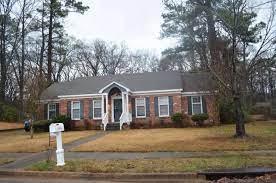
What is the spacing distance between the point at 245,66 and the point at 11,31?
31343 mm

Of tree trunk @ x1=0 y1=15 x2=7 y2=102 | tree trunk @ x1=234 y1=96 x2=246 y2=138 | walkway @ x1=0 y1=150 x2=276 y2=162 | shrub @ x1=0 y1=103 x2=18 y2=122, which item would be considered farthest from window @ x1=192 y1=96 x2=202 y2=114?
tree trunk @ x1=0 y1=15 x2=7 y2=102

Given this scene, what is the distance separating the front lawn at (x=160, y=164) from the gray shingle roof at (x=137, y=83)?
16455mm

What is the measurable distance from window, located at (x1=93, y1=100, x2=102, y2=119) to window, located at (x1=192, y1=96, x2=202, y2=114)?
836 cm

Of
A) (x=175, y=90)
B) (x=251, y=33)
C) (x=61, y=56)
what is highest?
(x=61, y=56)

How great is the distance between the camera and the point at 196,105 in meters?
27.6

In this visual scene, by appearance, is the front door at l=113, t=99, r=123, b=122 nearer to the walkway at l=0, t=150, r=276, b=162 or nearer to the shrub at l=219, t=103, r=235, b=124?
the shrub at l=219, t=103, r=235, b=124

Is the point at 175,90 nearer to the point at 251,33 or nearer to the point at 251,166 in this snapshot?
the point at 251,33

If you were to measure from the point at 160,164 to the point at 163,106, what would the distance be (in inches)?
705

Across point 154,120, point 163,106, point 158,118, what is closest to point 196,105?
point 163,106

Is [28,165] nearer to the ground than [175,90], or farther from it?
nearer to the ground

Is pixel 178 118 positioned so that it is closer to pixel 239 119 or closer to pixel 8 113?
pixel 239 119

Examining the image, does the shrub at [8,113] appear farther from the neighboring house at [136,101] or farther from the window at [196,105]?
the window at [196,105]

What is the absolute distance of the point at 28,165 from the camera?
11.2 meters

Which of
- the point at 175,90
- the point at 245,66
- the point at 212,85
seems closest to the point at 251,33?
the point at 245,66
